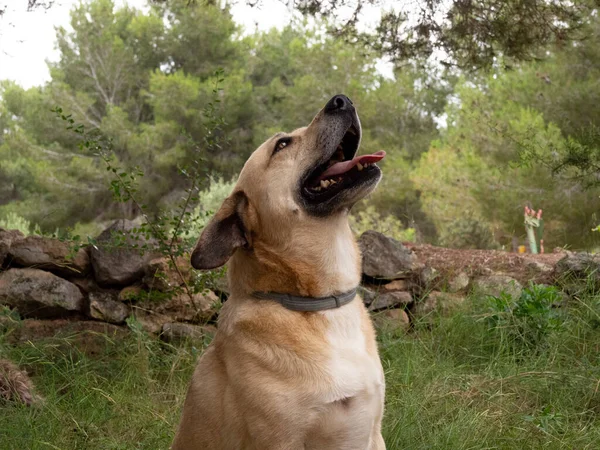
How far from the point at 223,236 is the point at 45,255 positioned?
122 inches

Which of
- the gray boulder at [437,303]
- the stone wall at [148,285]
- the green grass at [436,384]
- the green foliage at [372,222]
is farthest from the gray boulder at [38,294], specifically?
the green foliage at [372,222]

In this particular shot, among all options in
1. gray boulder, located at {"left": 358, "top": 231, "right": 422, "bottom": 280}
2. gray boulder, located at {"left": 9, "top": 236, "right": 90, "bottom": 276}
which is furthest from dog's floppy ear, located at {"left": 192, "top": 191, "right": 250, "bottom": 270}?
gray boulder, located at {"left": 358, "top": 231, "right": 422, "bottom": 280}

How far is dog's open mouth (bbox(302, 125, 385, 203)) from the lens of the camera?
272 centimetres

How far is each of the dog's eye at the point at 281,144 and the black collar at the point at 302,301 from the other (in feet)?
1.94

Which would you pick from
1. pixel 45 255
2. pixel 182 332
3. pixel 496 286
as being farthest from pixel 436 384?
pixel 45 255

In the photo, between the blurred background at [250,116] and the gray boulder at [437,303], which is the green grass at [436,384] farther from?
the blurred background at [250,116]

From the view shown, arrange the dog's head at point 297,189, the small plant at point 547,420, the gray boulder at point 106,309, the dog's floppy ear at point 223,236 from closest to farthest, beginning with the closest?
the dog's floppy ear at point 223,236 → the dog's head at point 297,189 → the small plant at point 547,420 → the gray boulder at point 106,309

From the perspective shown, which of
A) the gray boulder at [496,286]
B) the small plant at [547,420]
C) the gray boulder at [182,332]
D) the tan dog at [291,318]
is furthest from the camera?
the gray boulder at [496,286]

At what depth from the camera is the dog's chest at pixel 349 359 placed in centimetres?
246

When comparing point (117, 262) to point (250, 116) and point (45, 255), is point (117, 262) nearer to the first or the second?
point (45, 255)

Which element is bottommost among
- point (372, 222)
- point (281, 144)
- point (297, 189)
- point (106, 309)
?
point (372, 222)

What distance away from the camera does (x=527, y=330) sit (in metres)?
4.77

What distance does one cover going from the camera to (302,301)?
264 cm

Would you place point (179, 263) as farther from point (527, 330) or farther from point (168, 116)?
point (168, 116)
